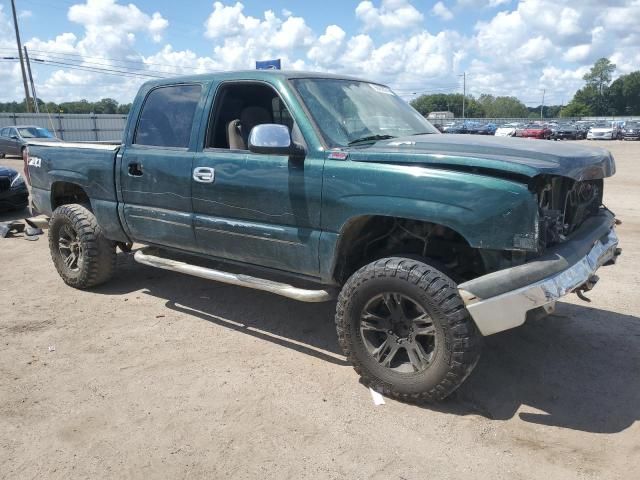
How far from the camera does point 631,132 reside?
4191 centimetres

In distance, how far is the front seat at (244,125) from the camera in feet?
14.0

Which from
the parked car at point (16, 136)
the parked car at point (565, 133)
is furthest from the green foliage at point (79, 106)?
the parked car at point (565, 133)

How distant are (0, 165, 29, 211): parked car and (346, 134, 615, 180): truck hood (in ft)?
28.2

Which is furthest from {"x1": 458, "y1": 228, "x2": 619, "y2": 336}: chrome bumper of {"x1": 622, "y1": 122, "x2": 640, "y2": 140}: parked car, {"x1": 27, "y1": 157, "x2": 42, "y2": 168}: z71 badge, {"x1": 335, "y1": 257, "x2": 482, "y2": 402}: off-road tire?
{"x1": 622, "y1": 122, "x2": 640, "y2": 140}: parked car

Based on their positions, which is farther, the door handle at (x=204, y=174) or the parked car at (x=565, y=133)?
the parked car at (x=565, y=133)

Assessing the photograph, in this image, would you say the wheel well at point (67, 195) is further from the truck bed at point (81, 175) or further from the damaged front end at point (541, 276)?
the damaged front end at point (541, 276)

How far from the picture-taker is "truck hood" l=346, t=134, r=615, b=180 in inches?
115

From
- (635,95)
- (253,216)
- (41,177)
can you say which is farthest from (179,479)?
(635,95)

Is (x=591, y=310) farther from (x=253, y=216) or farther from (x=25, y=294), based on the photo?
(x=25, y=294)

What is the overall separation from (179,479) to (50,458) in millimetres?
735

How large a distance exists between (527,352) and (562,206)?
3.97 ft

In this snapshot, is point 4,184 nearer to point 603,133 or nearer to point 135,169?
point 135,169

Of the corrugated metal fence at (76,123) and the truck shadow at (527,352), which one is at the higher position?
the corrugated metal fence at (76,123)

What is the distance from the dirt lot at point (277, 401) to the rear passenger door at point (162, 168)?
2.70ft
